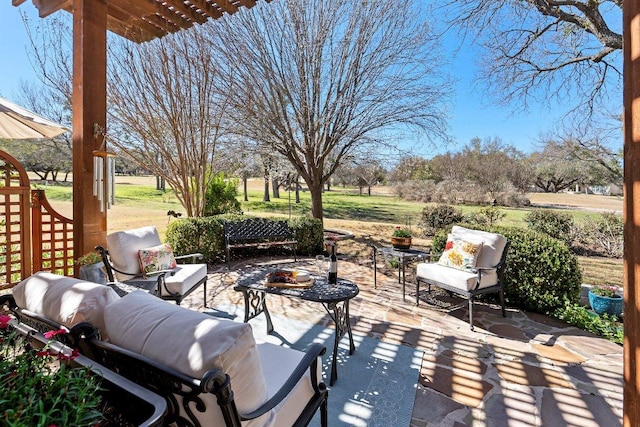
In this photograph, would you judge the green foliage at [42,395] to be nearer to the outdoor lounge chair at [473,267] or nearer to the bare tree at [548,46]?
the outdoor lounge chair at [473,267]

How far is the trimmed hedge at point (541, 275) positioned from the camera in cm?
377

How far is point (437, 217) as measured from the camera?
8812 millimetres

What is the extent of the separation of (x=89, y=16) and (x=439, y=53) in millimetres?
5973

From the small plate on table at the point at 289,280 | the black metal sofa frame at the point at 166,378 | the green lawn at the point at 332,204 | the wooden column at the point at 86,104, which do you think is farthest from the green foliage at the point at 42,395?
the green lawn at the point at 332,204

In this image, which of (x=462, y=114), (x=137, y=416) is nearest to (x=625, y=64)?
(x=137, y=416)

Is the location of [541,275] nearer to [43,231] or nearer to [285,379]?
[285,379]

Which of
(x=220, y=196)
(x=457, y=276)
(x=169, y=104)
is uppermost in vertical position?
(x=169, y=104)

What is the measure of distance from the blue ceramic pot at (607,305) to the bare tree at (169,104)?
6.49 meters

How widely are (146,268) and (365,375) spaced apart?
259 cm

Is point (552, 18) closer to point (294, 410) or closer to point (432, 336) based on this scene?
point (432, 336)

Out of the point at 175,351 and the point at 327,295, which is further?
the point at 327,295

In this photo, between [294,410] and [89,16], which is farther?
[89,16]

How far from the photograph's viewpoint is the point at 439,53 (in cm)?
653

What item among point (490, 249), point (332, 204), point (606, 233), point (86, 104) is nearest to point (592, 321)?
point (490, 249)
